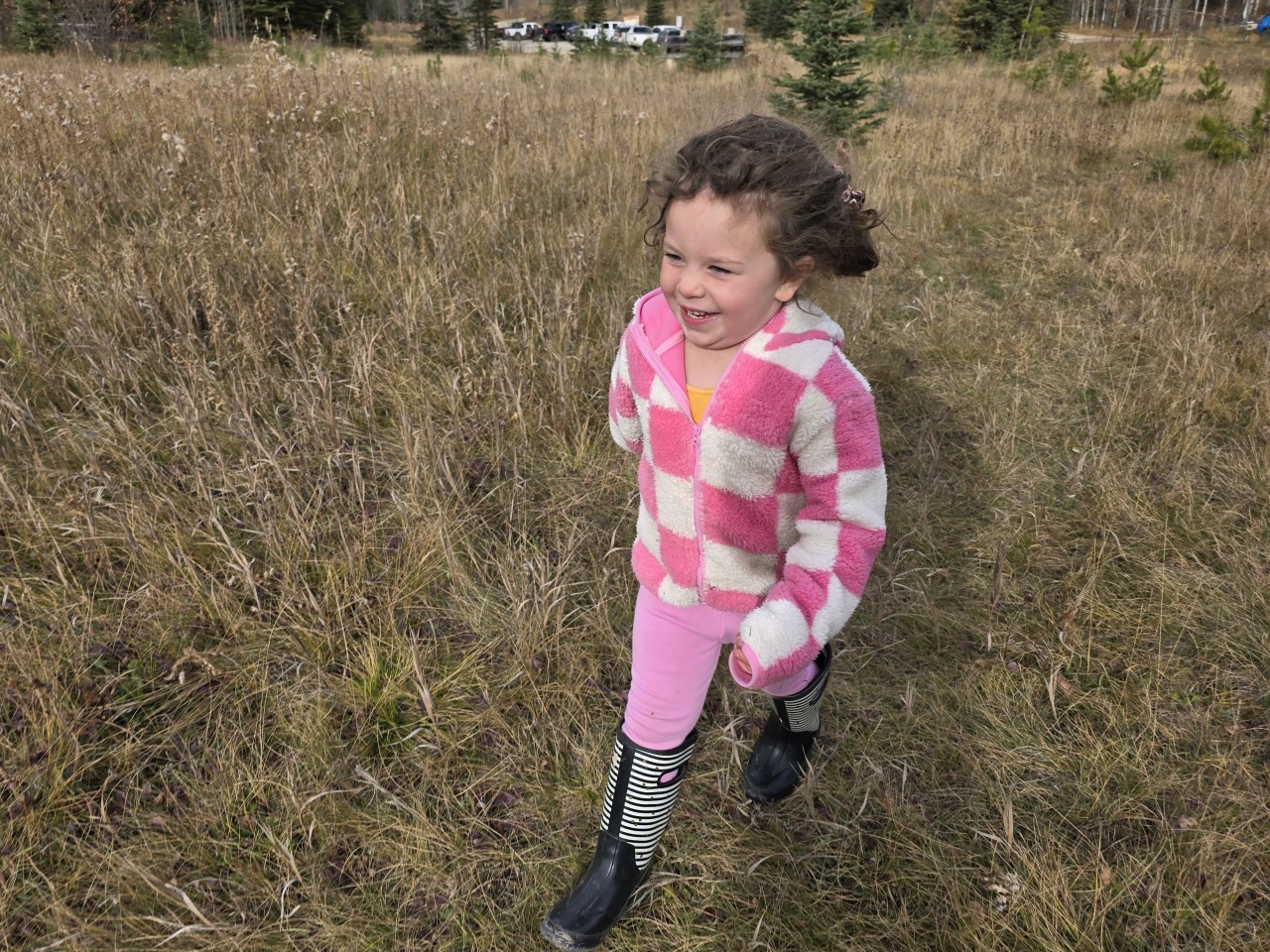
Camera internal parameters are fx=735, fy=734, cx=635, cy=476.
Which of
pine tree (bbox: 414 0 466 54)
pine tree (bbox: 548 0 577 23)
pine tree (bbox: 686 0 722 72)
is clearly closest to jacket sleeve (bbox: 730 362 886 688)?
pine tree (bbox: 686 0 722 72)

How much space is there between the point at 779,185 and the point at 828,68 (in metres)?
6.50

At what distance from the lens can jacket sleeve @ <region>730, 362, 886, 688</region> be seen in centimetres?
119

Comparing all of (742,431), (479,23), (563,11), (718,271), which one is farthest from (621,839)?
(563,11)

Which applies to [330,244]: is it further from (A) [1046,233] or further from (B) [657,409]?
(A) [1046,233]

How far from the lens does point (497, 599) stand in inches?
87.7

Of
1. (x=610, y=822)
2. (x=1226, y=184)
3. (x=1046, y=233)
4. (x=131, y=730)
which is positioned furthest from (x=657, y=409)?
(x=1226, y=184)

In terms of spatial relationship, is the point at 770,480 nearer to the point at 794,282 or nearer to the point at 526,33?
the point at 794,282

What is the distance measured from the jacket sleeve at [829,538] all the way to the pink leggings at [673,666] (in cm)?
19

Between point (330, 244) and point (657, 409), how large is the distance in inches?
115

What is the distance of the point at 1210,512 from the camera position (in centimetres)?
267

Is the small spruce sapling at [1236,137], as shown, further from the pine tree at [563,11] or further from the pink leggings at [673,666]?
the pine tree at [563,11]

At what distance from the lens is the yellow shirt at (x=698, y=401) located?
1299 mm

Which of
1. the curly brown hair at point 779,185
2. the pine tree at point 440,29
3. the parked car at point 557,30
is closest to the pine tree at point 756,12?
the parked car at point 557,30

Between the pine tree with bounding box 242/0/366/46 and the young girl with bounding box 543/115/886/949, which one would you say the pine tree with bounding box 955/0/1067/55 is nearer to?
the pine tree with bounding box 242/0/366/46
